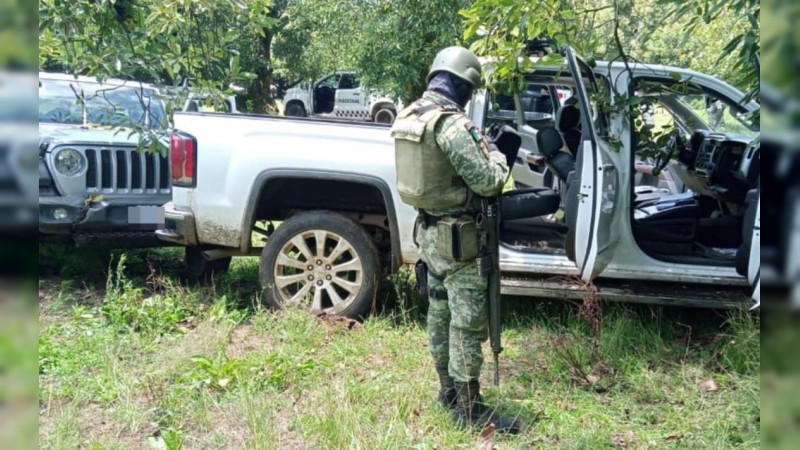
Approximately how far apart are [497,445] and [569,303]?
170 centimetres

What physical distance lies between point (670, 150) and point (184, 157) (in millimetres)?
3435

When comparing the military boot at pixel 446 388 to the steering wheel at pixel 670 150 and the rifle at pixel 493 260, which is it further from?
the steering wheel at pixel 670 150

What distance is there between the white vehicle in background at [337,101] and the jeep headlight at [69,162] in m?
11.2

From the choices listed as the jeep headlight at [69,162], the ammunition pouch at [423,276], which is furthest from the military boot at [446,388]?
the jeep headlight at [69,162]

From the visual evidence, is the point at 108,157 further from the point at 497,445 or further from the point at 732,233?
the point at 732,233

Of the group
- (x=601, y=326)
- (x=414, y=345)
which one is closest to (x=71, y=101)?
(x=414, y=345)

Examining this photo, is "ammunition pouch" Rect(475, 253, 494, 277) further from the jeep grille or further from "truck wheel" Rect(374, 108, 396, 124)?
"truck wheel" Rect(374, 108, 396, 124)

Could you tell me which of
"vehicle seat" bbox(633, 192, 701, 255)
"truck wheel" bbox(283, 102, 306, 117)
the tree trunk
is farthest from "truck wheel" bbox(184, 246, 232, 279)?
"truck wheel" bbox(283, 102, 306, 117)

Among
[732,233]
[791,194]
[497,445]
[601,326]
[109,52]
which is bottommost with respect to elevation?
[497,445]

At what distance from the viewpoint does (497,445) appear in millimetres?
2836

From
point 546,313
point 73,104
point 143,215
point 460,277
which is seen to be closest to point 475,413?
point 460,277

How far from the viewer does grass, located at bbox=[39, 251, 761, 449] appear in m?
2.87

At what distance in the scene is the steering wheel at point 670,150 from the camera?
445 cm

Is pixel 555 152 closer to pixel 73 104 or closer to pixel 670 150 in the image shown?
pixel 670 150
